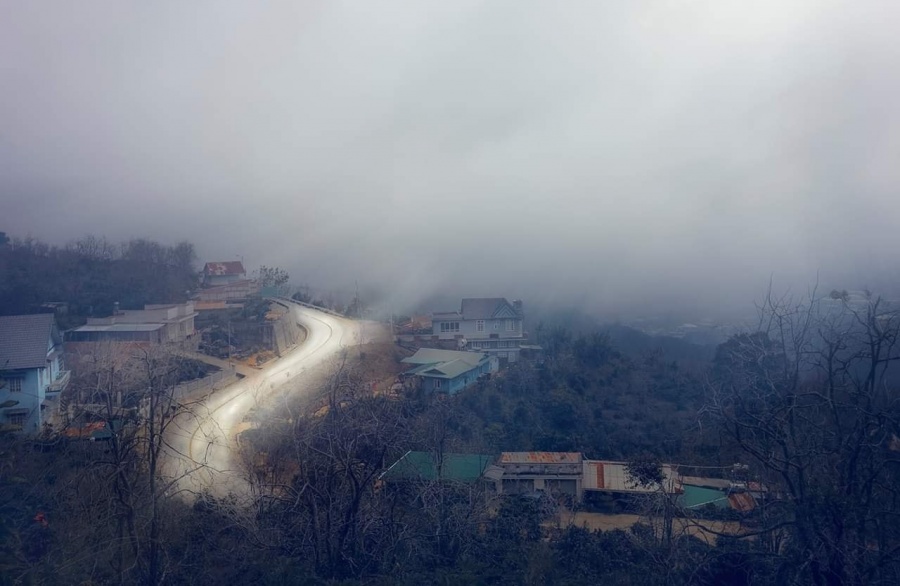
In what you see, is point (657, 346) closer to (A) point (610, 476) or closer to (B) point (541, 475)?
(A) point (610, 476)

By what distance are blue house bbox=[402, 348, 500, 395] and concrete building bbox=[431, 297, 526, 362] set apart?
134 centimetres

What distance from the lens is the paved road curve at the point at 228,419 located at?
7.52 m

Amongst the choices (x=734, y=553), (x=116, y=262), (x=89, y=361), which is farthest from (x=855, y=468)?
(x=116, y=262)

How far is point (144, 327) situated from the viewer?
13922 mm

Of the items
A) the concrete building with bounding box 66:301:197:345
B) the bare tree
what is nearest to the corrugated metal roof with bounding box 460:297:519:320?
the concrete building with bounding box 66:301:197:345

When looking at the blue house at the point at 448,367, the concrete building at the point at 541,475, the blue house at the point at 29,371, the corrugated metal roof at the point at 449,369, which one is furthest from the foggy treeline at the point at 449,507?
the corrugated metal roof at the point at 449,369

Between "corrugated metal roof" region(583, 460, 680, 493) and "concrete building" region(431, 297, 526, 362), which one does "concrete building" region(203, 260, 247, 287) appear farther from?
"corrugated metal roof" region(583, 460, 680, 493)

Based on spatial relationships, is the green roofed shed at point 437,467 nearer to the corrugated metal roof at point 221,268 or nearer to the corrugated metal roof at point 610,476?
the corrugated metal roof at point 610,476

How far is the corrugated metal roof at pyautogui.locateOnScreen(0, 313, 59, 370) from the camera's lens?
10.4 meters

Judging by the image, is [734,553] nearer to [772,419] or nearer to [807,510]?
[807,510]

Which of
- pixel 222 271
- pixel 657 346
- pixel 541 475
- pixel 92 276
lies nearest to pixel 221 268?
pixel 222 271

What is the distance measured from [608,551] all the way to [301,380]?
7785 mm

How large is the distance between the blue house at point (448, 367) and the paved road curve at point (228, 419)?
1.97 m

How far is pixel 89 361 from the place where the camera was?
11102 mm
